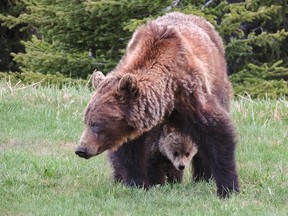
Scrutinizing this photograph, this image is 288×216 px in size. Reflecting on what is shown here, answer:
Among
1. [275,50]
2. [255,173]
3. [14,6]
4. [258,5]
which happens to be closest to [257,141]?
[255,173]

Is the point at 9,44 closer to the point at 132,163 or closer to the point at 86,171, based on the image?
the point at 86,171

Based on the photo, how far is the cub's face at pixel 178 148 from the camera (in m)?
6.95

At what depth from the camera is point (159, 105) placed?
20.0ft

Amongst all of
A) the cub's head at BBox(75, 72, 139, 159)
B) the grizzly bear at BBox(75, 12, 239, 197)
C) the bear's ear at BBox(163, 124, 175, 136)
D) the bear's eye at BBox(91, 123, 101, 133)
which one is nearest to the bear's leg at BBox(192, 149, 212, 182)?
the bear's ear at BBox(163, 124, 175, 136)

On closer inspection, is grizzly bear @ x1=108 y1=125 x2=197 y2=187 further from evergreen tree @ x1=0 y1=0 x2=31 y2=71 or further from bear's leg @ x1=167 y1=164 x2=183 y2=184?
evergreen tree @ x1=0 y1=0 x2=31 y2=71

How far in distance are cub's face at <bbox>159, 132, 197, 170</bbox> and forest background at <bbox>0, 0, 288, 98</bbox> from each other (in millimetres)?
6798

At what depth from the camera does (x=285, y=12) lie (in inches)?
667

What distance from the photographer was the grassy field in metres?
5.84

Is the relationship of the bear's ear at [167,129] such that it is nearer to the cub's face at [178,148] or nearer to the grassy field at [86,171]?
the cub's face at [178,148]

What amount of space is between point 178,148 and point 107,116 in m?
1.21

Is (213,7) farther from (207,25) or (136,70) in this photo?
(136,70)

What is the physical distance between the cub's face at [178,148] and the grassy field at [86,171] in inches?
10.4

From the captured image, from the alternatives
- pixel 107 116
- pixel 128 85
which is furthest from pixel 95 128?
pixel 128 85

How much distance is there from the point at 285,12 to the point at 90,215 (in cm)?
1239
